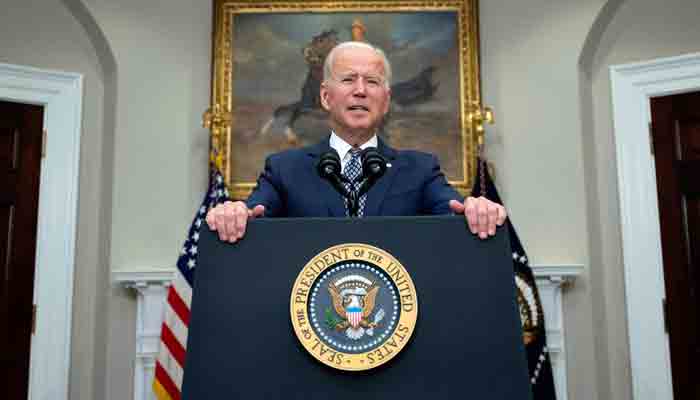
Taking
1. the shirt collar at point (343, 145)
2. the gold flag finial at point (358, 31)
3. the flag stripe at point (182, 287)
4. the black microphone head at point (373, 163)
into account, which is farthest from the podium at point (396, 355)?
the gold flag finial at point (358, 31)

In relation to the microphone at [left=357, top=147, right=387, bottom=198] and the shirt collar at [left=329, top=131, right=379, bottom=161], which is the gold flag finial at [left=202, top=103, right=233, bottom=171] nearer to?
the shirt collar at [left=329, top=131, right=379, bottom=161]

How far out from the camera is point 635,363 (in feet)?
14.8

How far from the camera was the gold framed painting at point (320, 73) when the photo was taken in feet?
16.1

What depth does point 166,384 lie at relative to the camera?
421 centimetres

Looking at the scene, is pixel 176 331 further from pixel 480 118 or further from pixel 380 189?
pixel 380 189

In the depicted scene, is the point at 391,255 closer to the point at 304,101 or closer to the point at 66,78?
the point at 304,101

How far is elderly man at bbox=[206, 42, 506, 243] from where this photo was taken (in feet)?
5.93

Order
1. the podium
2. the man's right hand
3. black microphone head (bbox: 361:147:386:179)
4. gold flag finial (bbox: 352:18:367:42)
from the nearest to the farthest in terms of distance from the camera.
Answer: the podium
the man's right hand
black microphone head (bbox: 361:147:386:179)
gold flag finial (bbox: 352:18:367:42)

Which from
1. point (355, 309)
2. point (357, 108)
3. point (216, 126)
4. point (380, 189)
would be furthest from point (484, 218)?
point (216, 126)

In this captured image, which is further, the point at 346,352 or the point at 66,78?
the point at 66,78

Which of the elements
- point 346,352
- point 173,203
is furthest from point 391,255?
point 173,203

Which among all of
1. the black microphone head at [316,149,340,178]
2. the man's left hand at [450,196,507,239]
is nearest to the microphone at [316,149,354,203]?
the black microphone head at [316,149,340,178]

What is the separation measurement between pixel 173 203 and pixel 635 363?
11.0 feet

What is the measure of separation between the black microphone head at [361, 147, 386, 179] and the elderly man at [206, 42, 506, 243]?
5.9 inches
